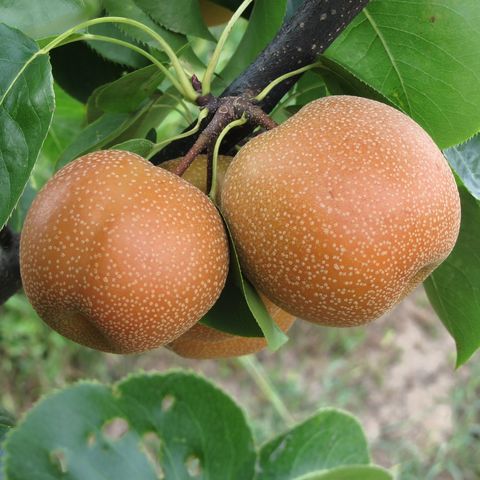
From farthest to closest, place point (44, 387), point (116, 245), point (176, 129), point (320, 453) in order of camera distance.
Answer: point (44, 387) → point (176, 129) → point (320, 453) → point (116, 245)

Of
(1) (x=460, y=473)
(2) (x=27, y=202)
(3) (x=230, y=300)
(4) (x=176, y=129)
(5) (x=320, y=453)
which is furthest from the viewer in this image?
(1) (x=460, y=473)

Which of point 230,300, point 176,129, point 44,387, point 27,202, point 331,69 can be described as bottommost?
point 44,387

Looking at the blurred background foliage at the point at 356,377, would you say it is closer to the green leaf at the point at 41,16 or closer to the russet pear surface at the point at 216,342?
the russet pear surface at the point at 216,342

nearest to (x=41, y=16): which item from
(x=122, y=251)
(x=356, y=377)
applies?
(x=122, y=251)

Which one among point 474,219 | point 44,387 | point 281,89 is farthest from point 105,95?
point 44,387

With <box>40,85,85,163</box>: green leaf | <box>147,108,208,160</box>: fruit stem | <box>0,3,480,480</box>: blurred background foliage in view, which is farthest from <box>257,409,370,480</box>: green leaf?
<box>0,3,480,480</box>: blurred background foliage

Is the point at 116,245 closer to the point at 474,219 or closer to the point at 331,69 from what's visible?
the point at 331,69
